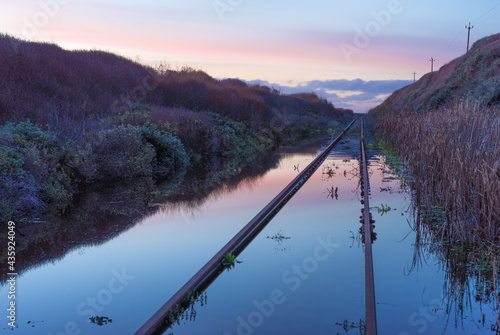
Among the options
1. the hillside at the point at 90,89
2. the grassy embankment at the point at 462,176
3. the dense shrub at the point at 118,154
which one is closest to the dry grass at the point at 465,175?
the grassy embankment at the point at 462,176

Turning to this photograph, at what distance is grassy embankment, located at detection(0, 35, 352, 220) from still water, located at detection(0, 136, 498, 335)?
2.22 metres

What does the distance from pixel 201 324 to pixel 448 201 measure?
490cm

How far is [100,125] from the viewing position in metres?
16.0

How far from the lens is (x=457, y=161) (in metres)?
7.91

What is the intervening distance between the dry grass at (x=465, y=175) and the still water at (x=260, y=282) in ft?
2.12

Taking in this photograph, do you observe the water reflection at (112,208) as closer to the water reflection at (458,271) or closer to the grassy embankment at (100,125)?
the grassy embankment at (100,125)

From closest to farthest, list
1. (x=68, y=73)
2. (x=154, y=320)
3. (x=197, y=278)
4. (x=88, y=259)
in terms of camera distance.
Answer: (x=154, y=320)
(x=197, y=278)
(x=88, y=259)
(x=68, y=73)

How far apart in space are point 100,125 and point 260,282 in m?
11.7

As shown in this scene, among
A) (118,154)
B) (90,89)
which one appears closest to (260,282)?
(118,154)

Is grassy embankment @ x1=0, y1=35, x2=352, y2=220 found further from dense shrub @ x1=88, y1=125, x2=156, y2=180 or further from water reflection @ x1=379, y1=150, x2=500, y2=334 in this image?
water reflection @ x1=379, y1=150, x2=500, y2=334

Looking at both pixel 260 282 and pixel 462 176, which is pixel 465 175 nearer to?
pixel 462 176

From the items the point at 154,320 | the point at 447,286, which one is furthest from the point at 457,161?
the point at 154,320

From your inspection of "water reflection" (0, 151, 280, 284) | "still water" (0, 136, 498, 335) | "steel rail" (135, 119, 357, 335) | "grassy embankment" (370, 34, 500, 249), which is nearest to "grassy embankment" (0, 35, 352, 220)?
"water reflection" (0, 151, 280, 284)

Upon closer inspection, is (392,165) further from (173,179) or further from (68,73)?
(68,73)
